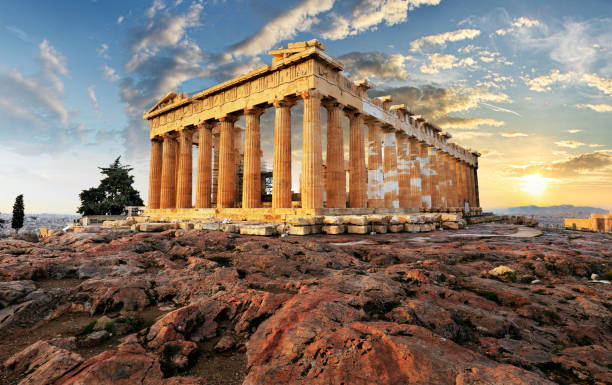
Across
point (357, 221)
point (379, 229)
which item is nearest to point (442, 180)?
point (379, 229)

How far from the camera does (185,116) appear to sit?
79.3ft

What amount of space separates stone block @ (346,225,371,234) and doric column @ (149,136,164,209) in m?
22.2

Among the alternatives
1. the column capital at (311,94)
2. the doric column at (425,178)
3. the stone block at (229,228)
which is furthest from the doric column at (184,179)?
the doric column at (425,178)

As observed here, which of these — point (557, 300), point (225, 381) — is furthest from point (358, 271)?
point (225, 381)

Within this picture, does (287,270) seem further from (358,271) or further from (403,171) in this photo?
(403,171)

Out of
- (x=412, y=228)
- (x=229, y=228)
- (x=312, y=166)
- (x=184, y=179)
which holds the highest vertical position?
(x=184, y=179)

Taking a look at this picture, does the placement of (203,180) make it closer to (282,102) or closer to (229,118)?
(229,118)

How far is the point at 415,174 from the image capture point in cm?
2650

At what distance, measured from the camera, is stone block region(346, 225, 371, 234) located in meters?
11.8

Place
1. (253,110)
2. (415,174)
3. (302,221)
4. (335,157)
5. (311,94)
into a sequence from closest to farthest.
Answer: (302,221) < (311,94) < (335,157) < (253,110) < (415,174)

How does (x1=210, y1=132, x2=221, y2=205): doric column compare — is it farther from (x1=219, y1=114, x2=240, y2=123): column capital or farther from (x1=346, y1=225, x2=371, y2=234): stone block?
(x1=346, y1=225, x2=371, y2=234): stone block

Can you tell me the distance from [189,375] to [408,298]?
2.45m

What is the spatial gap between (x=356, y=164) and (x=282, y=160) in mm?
5594

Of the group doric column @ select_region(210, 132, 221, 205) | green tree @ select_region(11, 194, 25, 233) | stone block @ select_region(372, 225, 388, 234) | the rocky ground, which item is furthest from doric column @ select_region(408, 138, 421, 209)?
green tree @ select_region(11, 194, 25, 233)
